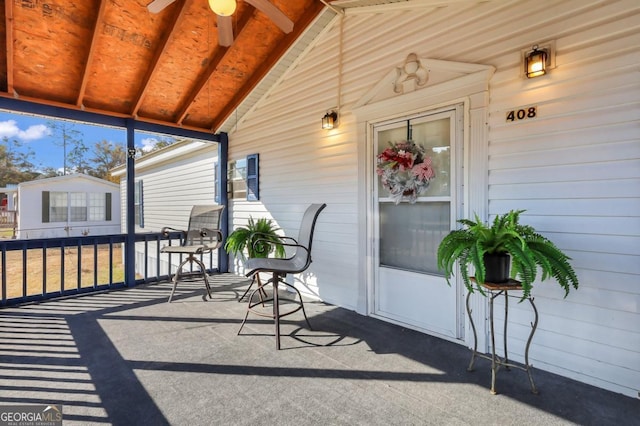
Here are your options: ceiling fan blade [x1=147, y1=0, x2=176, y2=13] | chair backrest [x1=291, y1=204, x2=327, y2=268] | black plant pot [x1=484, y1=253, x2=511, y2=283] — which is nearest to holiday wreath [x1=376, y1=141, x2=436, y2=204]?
chair backrest [x1=291, y1=204, x2=327, y2=268]

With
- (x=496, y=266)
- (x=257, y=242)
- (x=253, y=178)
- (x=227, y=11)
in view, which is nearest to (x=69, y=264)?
(x=253, y=178)

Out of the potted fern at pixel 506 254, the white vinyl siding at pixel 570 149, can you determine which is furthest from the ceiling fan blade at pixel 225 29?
the potted fern at pixel 506 254

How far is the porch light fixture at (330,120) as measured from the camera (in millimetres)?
4020

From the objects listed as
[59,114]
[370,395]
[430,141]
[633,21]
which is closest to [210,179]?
[59,114]

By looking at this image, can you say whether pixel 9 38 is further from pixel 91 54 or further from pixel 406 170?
pixel 406 170

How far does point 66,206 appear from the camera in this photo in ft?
31.8

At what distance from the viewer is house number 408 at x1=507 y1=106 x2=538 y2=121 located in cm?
246

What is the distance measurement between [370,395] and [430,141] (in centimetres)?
226

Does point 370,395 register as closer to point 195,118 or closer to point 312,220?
point 312,220

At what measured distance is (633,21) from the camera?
6.78 feet

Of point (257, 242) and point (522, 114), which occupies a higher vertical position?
point (522, 114)

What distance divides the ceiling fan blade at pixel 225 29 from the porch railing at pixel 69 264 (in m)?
3.16

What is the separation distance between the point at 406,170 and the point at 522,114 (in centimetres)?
105

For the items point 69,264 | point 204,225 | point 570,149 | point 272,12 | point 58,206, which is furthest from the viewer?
point 58,206
